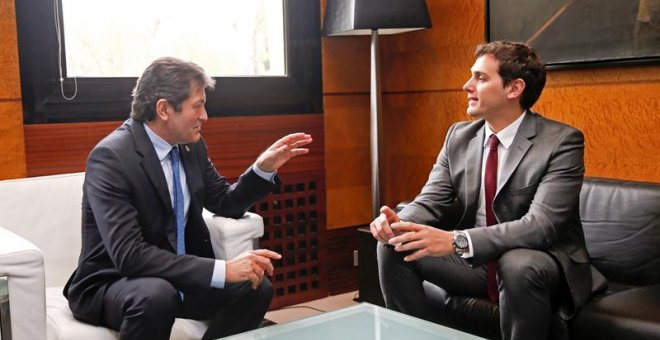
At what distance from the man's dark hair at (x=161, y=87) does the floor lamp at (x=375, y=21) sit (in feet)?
4.43

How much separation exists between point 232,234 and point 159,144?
41 cm

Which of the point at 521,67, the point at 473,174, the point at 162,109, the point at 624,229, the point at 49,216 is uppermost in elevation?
the point at 521,67

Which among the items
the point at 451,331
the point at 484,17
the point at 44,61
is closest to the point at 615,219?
the point at 451,331

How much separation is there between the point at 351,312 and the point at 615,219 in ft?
3.67

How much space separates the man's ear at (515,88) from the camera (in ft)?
8.49

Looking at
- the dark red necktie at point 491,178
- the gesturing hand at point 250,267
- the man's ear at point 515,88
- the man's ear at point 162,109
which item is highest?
the man's ear at point 515,88

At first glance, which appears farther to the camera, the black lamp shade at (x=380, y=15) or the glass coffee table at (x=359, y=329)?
the black lamp shade at (x=380, y=15)

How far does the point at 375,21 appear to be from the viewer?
3.53m

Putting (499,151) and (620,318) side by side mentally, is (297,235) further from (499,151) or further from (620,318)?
(620,318)

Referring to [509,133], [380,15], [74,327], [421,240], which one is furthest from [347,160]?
[74,327]

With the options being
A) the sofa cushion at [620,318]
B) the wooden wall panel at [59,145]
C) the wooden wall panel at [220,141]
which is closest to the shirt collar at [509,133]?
the sofa cushion at [620,318]

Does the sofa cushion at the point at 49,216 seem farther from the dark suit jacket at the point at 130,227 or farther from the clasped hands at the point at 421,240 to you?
the clasped hands at the point at 421,240

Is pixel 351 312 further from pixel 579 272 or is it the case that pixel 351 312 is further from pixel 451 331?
pixel 579 272

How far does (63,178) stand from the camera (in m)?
2.72
